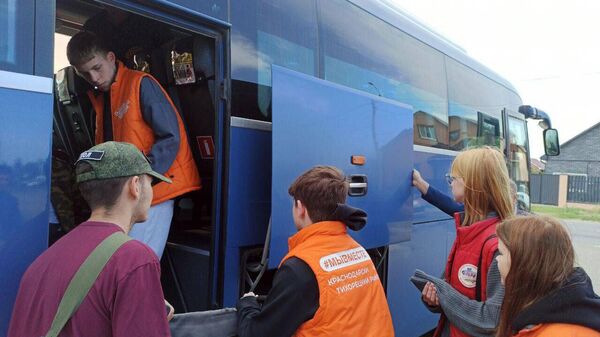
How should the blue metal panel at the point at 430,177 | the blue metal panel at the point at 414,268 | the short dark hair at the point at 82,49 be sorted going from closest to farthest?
the short dark hair at the point at 82,49
the blue metal panel at the point at 414,268
the blue metal panel at the point at 430,177

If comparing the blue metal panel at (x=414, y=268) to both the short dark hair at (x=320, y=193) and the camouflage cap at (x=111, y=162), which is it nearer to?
the short dark hair at (x=320, y=193)

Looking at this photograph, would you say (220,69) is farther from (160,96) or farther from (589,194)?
(589,194)

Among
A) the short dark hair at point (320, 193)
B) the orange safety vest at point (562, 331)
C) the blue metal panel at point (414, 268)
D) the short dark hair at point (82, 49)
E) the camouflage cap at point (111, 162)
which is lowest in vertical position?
the blue metal panel at point (414, 268)

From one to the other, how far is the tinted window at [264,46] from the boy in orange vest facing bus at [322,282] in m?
0.78

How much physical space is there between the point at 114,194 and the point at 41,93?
56cm

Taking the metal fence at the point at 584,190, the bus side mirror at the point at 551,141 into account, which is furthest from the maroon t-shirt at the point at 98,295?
the metal fence at the point at 584,190

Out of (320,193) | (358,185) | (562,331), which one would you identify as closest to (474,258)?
(562,331)

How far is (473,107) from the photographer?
5715 mm

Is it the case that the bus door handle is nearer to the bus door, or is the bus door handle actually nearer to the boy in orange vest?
the boy in orange vest

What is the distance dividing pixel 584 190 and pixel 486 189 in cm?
3305

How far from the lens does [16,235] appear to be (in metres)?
1.73

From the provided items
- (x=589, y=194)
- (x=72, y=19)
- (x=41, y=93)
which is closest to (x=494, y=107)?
(x=72, y=19)

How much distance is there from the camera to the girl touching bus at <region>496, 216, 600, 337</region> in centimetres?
158

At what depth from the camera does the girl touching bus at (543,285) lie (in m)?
1.58
